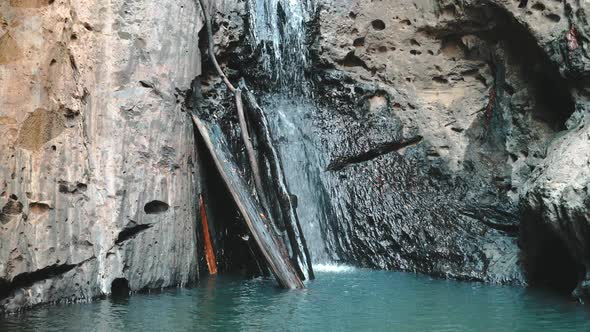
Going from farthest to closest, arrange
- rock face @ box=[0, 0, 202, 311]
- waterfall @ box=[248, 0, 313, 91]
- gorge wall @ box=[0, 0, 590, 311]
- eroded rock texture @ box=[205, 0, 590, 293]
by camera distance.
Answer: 1. waterfall @ box=[248, 0, 313, 91]
2. eroded rock texture @ box=[205, 0, 590, 293]
3. gorge wall @ box=[0, 0, 590, 311]
4. rock face @ box=[0, 0, 202, 311]

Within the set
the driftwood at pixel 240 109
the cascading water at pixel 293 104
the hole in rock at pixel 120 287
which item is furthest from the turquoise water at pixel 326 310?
the cascading water at pixel 293 104

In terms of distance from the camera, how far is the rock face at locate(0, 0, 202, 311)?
6047 mm

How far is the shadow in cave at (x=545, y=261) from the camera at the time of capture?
690 centimetres

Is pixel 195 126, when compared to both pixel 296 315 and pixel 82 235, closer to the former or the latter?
pixel 82 235

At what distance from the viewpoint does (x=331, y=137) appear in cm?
905

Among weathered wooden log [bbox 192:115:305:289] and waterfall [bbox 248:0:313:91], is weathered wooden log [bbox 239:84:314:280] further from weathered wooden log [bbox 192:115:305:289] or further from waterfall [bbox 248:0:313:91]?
waterfall [bbox 248:0:313:91]

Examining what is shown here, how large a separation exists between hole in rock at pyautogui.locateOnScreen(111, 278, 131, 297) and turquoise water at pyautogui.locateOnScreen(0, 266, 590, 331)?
0.44 feet

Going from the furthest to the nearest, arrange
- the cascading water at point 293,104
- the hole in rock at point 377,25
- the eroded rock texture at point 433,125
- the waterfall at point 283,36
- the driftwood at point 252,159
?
the waterfall at point 283,36, the hole in rock at point 377,25, the cascading water at point 293,104, the driftwood at point 252,159, the eroded rock texture at point 433,125

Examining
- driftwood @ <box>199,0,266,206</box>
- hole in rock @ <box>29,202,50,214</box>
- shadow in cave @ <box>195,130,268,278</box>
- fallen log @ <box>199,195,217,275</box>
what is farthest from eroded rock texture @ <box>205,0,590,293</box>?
hole in rock @ <box>29,202,50,214</box>

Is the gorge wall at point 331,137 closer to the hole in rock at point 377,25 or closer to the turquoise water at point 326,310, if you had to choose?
the hole in rock at point 377,25

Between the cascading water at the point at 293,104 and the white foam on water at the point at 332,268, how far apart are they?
0.11 meters

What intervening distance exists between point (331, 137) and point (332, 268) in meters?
1.79

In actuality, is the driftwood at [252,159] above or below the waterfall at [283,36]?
below

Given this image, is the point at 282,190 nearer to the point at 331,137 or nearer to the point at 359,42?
the point at 331,137
